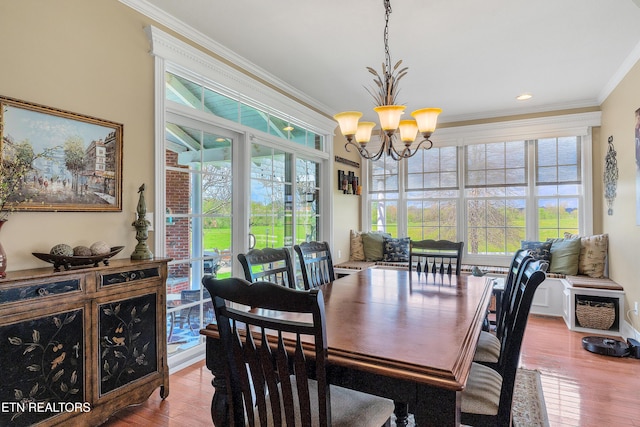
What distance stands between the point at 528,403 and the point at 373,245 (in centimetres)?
328

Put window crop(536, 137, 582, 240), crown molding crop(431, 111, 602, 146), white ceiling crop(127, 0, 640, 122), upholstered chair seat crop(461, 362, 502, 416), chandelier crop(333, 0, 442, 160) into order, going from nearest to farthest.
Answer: upholstered chair seat crop(461, 362, 502, 416), chandelier crop(333, 0, 442, 160), white ceiling crop(127, 0, 640, 122), crown molding crop(431, 111, 602, 146), window crop(536, 137, 582, 240)

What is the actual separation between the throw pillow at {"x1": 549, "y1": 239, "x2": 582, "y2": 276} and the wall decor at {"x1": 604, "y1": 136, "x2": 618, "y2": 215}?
533 millimetres

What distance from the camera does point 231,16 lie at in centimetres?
261

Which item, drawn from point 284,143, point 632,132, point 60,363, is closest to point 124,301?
point 60,363

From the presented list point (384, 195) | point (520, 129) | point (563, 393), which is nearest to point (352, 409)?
point (563, 393)

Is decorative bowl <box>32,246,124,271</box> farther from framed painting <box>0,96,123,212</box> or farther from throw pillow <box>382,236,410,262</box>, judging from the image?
throw pillow <box>382,236,410,262</box>

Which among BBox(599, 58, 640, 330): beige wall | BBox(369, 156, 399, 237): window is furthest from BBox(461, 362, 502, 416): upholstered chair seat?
BBox(369, 156, 399, 237): window

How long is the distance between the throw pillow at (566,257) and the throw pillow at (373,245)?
2205mm

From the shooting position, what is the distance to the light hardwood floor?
212 cm

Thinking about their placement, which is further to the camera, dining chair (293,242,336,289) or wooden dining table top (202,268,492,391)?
dining chair (293,242,336,289)

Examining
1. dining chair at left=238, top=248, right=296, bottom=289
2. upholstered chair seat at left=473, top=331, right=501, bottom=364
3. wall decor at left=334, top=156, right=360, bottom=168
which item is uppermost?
wall decor at left=334, top=156, right=360, bottom=168

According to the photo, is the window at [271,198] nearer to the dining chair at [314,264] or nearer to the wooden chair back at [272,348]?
the dining chair at [314,264]

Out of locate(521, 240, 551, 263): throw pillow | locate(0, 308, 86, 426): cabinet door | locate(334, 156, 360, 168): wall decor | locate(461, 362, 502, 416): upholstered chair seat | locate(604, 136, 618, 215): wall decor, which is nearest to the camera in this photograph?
locate(461, 362, 502, 416): upholstered chair seat

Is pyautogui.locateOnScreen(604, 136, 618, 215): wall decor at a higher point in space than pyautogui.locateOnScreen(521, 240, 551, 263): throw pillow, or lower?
higher
